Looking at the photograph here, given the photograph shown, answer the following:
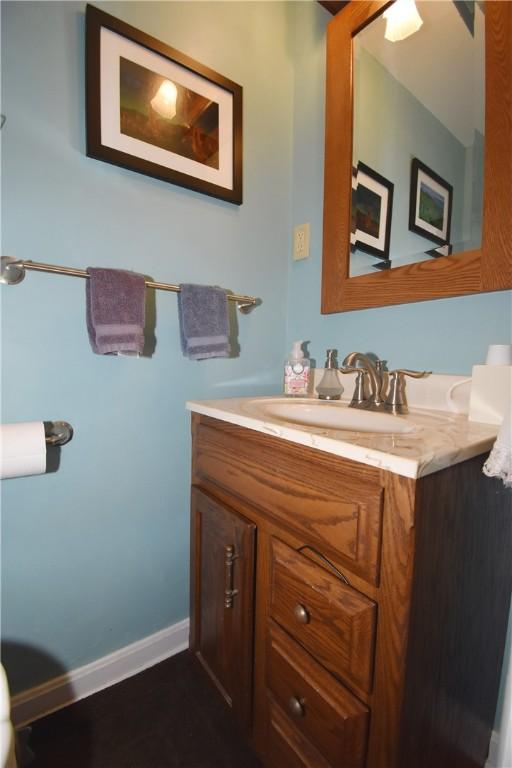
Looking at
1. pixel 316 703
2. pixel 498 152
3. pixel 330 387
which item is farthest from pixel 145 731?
pixel 498 152

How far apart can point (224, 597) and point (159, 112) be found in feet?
4.17

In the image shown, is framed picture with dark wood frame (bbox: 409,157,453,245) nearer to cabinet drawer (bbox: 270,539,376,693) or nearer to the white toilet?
cabinet drawer (bbox: 270,539,376,693)

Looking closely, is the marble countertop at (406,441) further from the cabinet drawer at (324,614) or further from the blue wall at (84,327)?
the blue wall at (84,327)

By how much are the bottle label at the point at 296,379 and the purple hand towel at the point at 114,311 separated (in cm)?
45

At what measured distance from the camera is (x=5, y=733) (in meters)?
0.41

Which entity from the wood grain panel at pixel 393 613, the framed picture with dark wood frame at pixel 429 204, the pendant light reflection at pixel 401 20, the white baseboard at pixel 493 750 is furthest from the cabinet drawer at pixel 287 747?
the pendant light reflection at pixel 401 20

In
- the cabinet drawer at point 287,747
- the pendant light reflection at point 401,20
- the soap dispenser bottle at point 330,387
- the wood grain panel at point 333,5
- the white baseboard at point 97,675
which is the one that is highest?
the wood grain panel at point 333,5

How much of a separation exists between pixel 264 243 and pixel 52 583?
3.91ft

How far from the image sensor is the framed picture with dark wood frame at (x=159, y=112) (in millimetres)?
831

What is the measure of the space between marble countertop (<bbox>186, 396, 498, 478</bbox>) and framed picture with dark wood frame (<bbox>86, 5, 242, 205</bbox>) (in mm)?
716

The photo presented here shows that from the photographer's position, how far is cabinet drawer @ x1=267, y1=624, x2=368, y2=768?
1.74 ft

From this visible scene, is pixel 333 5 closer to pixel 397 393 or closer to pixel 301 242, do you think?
pixel 301 242

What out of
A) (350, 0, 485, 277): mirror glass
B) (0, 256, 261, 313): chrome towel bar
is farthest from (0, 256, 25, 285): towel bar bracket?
(350, 0, 485, 277): mirror glass

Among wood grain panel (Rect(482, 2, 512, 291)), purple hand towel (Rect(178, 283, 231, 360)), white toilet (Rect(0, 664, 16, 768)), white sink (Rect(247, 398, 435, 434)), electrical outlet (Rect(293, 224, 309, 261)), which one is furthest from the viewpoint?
electrical outlet (Rect(293, 224, 309, 261))
